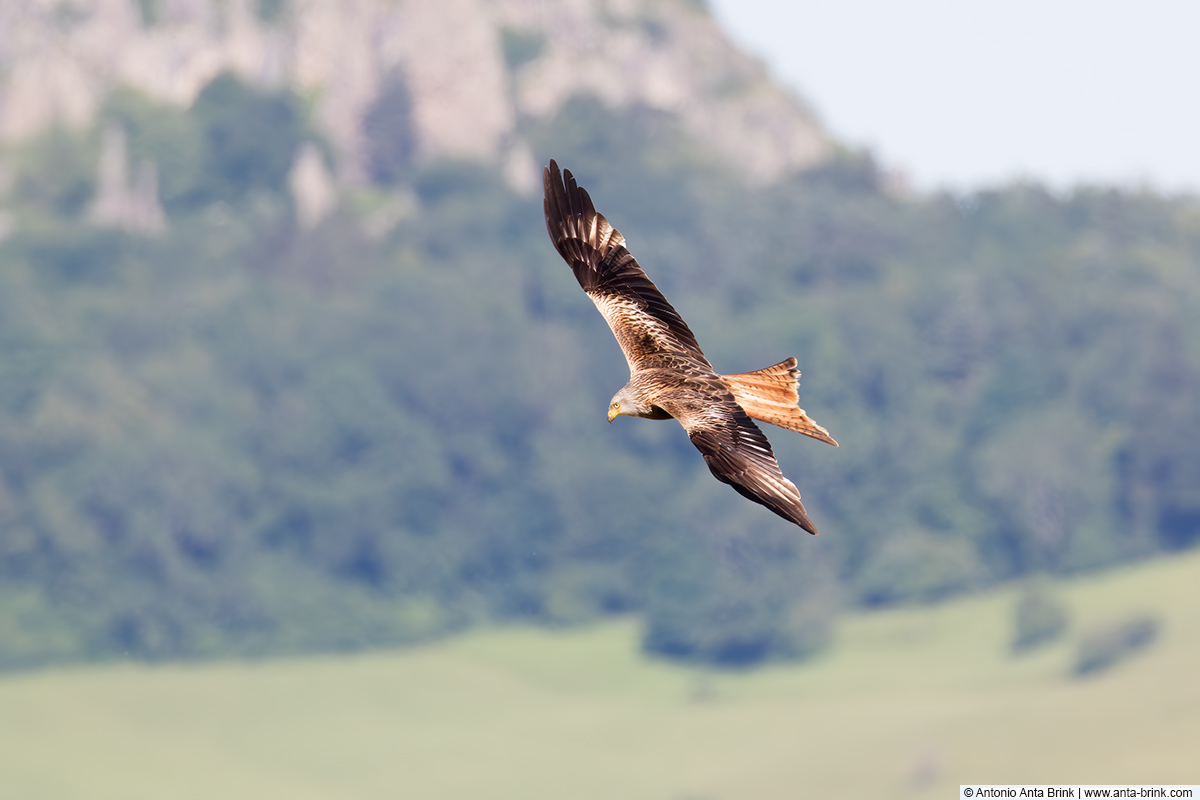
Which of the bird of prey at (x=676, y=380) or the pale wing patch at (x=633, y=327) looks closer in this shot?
the bird of prey at (x=676, y=380)

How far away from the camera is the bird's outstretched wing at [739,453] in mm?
14922

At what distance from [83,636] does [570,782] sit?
120 feet

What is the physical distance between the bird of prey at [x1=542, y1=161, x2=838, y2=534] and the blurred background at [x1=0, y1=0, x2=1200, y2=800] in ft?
293

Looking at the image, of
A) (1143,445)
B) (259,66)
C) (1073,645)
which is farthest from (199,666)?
(259,66)

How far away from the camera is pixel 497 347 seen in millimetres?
159250

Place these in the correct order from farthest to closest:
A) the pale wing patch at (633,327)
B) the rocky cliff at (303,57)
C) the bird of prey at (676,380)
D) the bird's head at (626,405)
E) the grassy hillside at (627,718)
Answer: the rocky cliff at (303,57) → the grassy hillside at (627,718) → the pale wing patch at (633,327) → the bird's head at (626,405) → the bird of prey at (676,380)

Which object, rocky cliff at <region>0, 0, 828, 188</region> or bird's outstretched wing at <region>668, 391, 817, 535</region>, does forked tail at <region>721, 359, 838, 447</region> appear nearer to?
bird's outstretched wing at <region>668, 391, 817, 535</region>

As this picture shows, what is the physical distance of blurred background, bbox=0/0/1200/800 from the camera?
4702 inches

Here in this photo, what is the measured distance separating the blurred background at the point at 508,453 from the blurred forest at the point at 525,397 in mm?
393

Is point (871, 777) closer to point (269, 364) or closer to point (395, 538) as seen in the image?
point (395, 538)

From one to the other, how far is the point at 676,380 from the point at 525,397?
13753 centimetres

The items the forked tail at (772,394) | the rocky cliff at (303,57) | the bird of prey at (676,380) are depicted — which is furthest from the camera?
the rocky cliff at (303,57)

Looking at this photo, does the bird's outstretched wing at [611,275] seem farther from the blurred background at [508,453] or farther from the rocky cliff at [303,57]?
the rocky cliff at [303,57]

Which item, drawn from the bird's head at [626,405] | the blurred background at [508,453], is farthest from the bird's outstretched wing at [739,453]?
the blurred background at [508,453]
